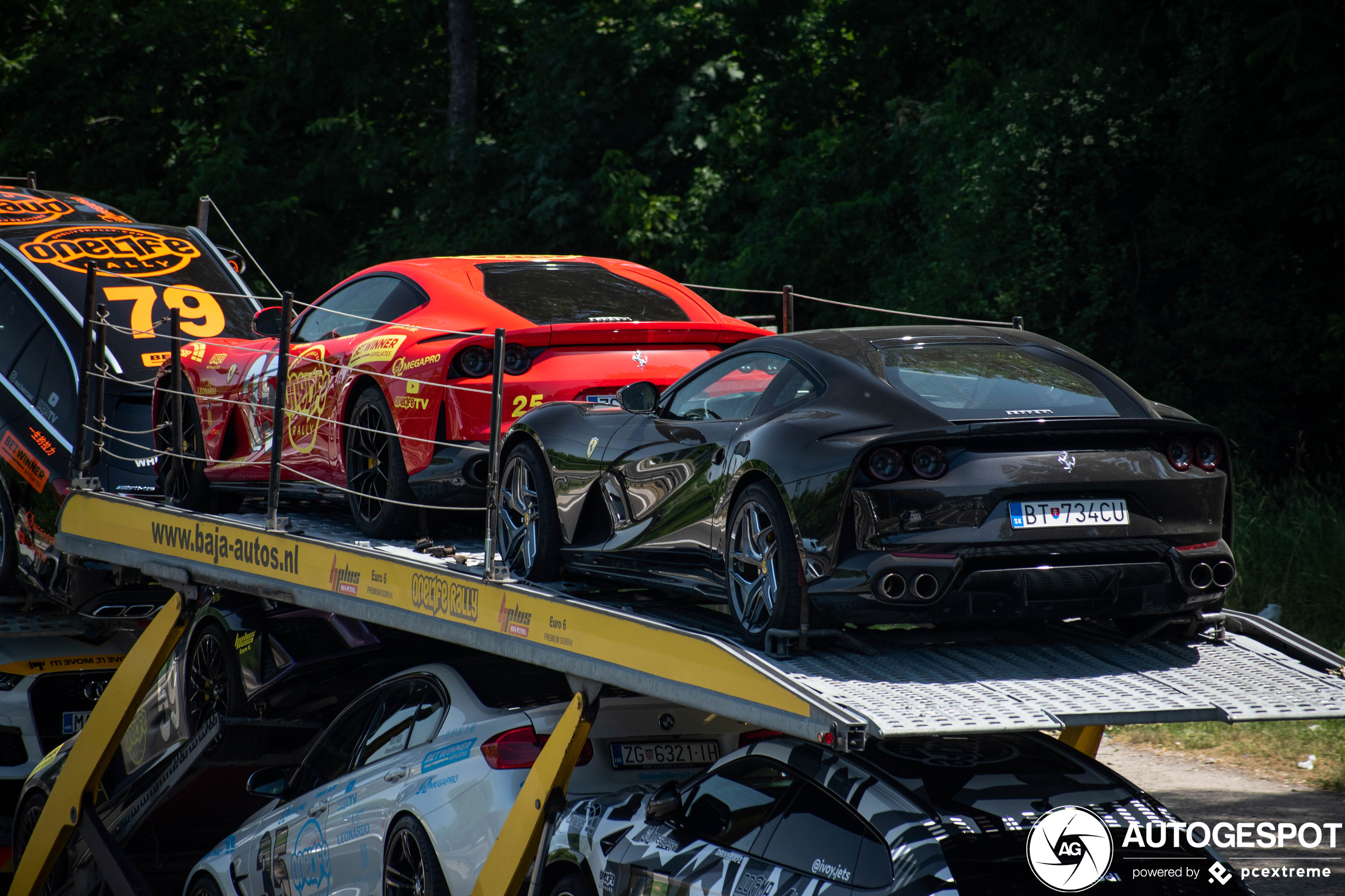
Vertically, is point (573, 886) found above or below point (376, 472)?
below

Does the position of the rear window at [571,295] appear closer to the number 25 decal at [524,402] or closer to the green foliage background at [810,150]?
the number 25 decal at [524,402]

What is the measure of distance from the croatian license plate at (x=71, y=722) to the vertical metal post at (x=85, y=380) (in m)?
1.78

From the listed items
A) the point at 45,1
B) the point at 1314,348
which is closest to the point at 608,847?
the point at 1314,348

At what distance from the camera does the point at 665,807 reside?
5031 mm

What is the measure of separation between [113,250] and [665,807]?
8574 mm

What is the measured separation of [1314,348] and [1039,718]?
11.9 meters

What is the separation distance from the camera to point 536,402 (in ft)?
23.1

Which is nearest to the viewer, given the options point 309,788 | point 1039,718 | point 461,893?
point 1039,718

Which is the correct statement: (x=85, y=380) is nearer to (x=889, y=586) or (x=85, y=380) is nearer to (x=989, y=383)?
(x=989, y=383)

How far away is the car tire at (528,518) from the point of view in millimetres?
6535

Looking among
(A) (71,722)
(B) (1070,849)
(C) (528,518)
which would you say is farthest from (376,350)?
(B) (1070,849)

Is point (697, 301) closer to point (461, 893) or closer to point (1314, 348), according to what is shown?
Answer: point (461, 893)

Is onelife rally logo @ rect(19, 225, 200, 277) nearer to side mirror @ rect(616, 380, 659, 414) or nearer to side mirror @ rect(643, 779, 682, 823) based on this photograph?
side mirror @ rect(616, 380, 659, 414)

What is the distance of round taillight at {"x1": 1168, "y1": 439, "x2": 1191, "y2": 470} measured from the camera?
17.0 ft
